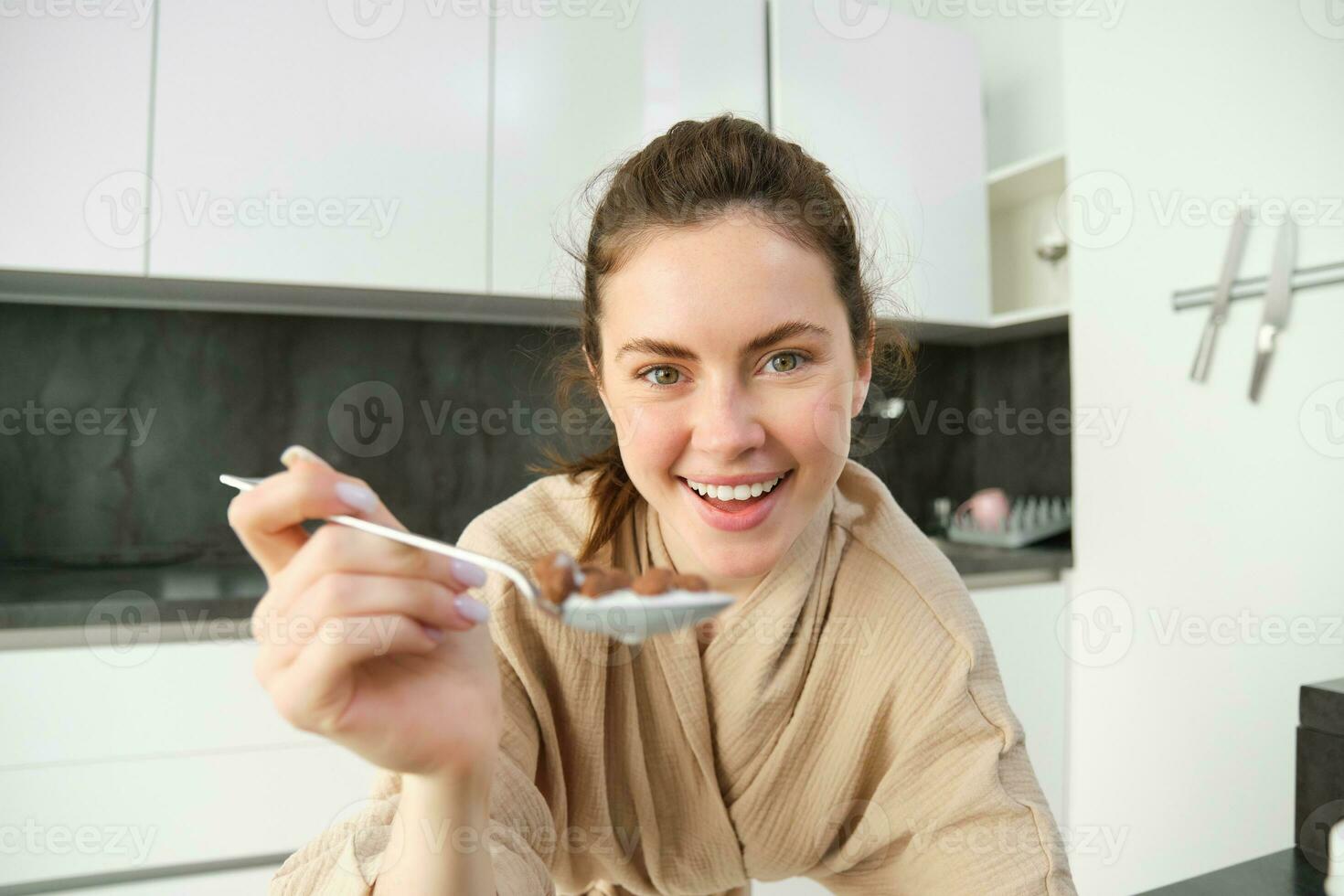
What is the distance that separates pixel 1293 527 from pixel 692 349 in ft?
4.60

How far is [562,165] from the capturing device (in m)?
1.92

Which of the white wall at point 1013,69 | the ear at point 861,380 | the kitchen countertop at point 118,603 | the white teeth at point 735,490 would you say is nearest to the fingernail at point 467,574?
the white teeth at point 735,490

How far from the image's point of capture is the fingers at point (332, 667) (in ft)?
1.66

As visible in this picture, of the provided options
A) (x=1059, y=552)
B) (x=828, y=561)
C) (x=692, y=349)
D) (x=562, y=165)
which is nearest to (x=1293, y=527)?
(x=1059, y=552)

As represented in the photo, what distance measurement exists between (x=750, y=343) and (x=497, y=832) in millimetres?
468

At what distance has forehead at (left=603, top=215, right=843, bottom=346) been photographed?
0.80 metres

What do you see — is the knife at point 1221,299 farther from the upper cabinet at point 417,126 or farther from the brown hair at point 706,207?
the brown hair at point 706,207

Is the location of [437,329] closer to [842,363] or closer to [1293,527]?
[842,363]

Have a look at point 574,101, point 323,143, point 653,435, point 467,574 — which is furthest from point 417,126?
point 467,574

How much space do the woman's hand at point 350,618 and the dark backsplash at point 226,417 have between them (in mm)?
1501

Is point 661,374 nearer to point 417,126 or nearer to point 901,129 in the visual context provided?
point 417,126

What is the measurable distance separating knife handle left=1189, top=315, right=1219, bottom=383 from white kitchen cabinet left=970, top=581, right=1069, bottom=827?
1.93ft

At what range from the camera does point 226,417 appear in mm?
1996

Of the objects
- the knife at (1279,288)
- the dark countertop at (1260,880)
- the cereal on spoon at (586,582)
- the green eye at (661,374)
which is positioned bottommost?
the dark countertop at (1260,880)
